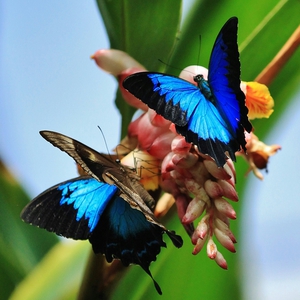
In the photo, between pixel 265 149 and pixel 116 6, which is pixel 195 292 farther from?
pixel 116 6

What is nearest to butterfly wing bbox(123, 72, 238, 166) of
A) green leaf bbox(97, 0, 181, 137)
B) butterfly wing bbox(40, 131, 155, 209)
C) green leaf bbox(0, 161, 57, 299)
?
butterfly wing bbox(40, 131, 155, 209)

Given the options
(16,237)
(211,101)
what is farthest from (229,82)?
(16,237)

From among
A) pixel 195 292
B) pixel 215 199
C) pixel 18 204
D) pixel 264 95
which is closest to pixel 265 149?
pixel 264 95

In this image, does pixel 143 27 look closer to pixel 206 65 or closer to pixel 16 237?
pixel 206 65

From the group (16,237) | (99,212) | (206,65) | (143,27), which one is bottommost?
(16,237)

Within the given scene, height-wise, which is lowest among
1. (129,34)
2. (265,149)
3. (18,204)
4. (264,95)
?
(18,204)

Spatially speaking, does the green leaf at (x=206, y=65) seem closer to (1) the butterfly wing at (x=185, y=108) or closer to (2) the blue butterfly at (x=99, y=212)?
(2) the blue butterfly at (x=99, y=212)

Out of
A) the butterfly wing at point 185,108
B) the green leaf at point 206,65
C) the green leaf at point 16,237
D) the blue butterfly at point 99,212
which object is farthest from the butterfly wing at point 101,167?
the green leaf at point 16,237
